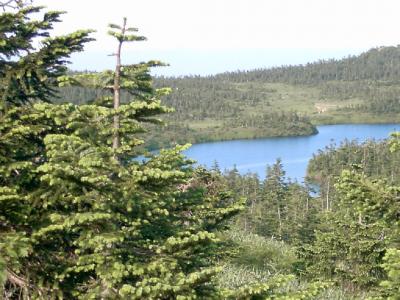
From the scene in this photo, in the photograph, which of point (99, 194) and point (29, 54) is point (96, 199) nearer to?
point (99, 194)

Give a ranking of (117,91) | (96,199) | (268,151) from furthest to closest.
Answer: (268,151) → (117,91) → (96,199)

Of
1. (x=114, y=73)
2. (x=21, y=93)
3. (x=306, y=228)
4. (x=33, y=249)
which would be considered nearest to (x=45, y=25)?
(x=21, y=93)

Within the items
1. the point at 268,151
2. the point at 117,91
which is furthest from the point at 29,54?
the point at 268,151

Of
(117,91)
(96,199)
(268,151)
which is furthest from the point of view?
(268,151)

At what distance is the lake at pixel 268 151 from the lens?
134163 mm

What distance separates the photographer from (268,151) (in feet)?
543

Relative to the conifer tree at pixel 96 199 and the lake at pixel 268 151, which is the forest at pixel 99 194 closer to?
the conifer tree at pixel 96 199

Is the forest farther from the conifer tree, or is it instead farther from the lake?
the lake

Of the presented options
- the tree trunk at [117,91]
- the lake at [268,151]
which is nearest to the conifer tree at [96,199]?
the tree trunk at [117,91]

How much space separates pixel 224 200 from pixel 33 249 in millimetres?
12042

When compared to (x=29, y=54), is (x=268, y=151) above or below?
below

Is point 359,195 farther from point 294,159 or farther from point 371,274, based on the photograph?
point 294,159

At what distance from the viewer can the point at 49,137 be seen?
6.50m

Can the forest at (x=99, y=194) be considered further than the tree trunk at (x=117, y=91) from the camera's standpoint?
No
